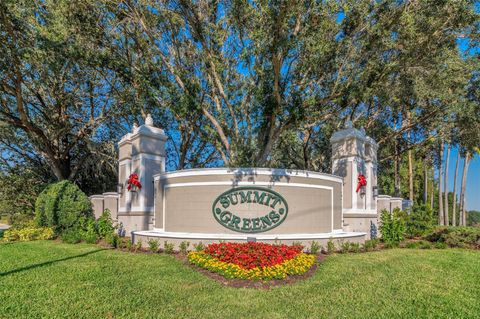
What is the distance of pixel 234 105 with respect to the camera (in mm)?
16328

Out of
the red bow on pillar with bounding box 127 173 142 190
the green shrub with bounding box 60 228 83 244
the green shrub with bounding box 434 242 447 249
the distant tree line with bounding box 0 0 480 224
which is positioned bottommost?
the green shrub with bounding box 434 242 447 249

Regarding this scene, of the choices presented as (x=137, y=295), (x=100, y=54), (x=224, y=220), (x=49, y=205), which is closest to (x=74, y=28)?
(x=100, y=54)

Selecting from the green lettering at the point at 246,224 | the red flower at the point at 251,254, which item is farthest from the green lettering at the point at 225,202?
the red flower at the point at 251,254

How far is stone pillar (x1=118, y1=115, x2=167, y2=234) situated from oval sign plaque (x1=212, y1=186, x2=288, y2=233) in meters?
3.90

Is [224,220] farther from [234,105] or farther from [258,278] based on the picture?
[234,105]

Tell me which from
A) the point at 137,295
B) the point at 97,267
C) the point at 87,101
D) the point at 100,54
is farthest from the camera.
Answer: the point at 87,101

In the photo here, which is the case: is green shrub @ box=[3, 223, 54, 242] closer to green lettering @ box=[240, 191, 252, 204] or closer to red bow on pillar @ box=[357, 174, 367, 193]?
green lettering @ box=[240, 191, 252, 204]

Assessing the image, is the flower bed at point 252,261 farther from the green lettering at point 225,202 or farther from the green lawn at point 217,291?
the green lettering at point 225,202

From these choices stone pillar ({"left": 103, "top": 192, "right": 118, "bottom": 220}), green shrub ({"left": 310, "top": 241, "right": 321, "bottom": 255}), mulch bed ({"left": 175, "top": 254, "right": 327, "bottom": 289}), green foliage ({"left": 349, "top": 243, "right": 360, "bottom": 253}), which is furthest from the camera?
stone pillar ({"left": 103, "top": 192, "right": 118, "bottom": 220})

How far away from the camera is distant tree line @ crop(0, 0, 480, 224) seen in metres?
11.6

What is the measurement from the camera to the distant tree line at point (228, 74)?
11.6 metres

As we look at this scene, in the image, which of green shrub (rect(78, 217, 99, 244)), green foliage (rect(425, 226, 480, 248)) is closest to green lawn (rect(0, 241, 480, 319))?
green shrub (rect(78, 217, 99, 244))

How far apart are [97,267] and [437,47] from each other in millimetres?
14140

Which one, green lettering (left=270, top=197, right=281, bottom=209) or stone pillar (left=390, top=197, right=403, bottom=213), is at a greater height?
green lettering (left=270, top=197, right=281, bottom=209)
